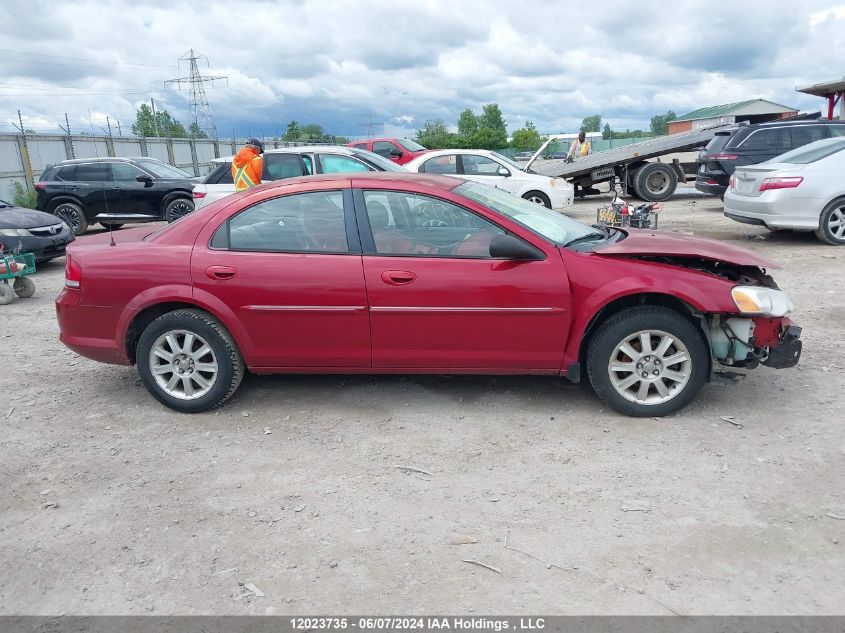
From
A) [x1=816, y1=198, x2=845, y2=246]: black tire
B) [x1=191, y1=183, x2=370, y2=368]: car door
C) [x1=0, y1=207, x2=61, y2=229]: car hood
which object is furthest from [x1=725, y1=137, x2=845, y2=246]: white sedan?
[x1=0, y1=207, x2=61, y2=229]: car hood

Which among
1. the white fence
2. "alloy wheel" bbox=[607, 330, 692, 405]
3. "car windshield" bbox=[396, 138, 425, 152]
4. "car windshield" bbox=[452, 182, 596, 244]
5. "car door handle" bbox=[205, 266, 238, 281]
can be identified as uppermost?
the white fence

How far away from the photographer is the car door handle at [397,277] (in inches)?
167

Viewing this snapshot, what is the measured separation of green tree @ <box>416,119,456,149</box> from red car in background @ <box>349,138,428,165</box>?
143ft

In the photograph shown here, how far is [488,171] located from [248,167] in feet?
19.2

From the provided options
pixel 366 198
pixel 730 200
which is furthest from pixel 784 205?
pixel 366 198

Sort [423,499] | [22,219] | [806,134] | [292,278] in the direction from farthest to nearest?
[806,134] < [22,219] < [292,278] < [423,499]

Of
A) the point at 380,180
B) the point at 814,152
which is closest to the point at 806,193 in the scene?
the point at 814,152

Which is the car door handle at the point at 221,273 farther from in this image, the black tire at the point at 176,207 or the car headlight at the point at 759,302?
the black tire at the point at 176,207

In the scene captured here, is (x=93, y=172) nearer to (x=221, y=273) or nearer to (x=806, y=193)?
(x=221, y=273)

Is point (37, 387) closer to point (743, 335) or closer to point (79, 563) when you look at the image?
point (79, 563)

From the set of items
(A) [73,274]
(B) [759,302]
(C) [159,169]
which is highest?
(C) [159,169]

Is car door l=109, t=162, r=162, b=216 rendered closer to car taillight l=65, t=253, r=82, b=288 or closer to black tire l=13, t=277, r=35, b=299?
black tire l=13, t=277, r=35, b=299

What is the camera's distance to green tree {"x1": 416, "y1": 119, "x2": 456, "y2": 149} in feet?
208

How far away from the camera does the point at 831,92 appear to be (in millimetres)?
24203
